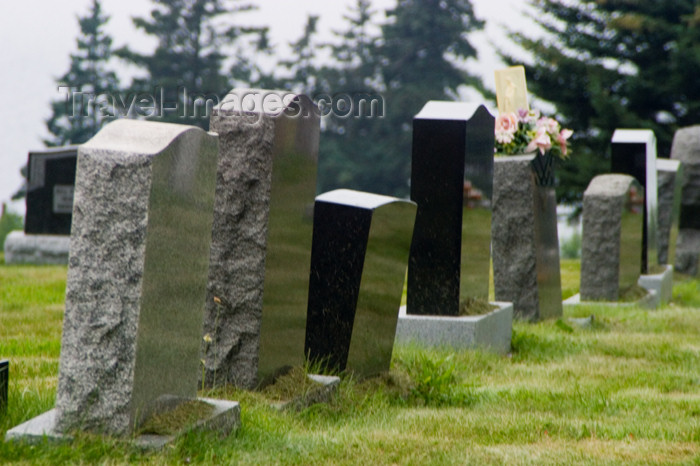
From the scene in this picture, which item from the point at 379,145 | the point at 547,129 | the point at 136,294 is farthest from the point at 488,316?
the point at 379,145

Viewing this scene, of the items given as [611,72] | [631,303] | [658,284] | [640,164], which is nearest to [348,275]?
[631,303]

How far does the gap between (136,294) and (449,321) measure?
3.75m

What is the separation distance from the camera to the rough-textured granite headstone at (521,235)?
8344 millimetres

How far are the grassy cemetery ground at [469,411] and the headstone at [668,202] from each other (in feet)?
23.1

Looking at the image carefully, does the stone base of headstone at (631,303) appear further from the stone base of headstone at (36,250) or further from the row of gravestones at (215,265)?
the stone base of headstone at (36,250)

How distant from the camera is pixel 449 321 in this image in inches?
261

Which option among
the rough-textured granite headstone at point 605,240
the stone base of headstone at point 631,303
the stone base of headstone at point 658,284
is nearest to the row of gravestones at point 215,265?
the stone base of headstone at point 631,303

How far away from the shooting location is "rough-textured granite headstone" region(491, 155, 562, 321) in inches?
328

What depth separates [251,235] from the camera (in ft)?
14.0

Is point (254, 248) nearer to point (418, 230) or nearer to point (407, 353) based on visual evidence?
point (407, 353)

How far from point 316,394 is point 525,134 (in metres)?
5.08

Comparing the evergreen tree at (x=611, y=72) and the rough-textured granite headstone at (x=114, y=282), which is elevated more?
the evergreen tree at (x=611, y=72)

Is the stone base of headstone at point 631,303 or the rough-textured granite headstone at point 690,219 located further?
the rough-textured granite headstone at point 690,219

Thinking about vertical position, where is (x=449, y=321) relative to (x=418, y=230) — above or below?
below
